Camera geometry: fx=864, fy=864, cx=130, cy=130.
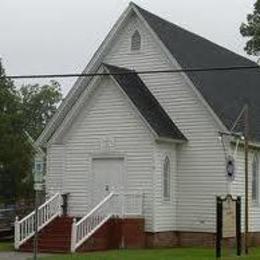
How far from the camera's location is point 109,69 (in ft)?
101

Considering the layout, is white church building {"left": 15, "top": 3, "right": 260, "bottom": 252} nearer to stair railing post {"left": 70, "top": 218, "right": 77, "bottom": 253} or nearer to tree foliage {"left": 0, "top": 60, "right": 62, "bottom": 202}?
stair railing post {"left": 70, "top": 218, "right": 77, "bottom": 253}

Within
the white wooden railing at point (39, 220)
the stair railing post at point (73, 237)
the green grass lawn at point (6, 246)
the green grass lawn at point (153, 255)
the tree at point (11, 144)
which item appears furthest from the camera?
the tree at point (11, 144)

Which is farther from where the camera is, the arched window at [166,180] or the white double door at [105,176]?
the white double door at [105,176]

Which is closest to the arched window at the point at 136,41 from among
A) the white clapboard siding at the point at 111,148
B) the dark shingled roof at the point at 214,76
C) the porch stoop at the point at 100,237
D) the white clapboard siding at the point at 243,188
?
the dark shingled roof at the point at 214,76

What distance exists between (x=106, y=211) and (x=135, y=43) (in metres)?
6.98

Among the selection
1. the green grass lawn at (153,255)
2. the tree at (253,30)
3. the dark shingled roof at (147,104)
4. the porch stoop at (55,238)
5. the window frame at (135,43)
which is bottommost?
the green grass lawn at (153,255)

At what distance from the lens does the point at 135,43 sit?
33.0m

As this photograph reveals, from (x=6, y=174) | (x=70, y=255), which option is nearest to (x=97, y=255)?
(x=70, y=255)

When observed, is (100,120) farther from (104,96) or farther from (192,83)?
(192,83)

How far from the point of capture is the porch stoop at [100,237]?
28703mm

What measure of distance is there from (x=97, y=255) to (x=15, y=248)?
458cm

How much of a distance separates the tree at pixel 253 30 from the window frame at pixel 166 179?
9.71 meters

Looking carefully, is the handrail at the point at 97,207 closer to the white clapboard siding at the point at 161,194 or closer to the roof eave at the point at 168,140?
the white clapboard siding at the point at 161,194

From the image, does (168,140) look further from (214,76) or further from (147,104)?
(214,76)
